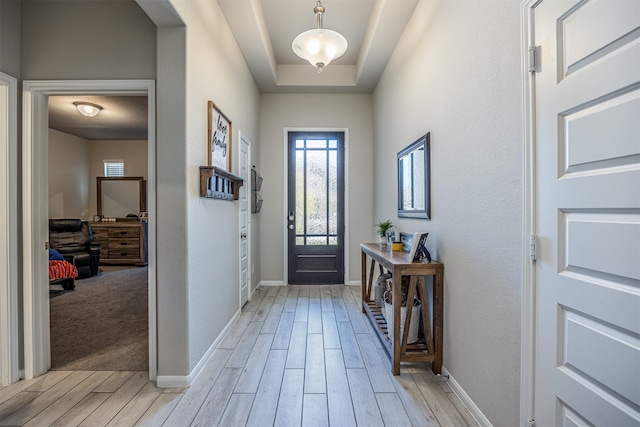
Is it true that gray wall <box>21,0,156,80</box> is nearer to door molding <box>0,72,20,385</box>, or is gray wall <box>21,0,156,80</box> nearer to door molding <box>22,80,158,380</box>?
door molding <box>22,80,158,380</box>

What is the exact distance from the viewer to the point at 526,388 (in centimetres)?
130

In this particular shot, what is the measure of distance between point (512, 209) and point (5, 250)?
296 centimetres

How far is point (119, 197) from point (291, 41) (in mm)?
5567

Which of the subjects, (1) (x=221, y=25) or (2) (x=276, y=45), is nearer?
(1) (x=221, y=25)

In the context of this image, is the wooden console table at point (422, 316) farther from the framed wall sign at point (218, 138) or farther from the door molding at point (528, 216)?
the framed wall sign at point (218, 138)

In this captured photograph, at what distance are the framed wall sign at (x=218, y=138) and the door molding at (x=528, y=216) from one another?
6.63ft

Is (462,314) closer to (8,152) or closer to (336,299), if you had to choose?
(336,299)

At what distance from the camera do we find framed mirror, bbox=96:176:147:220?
22.8 feet

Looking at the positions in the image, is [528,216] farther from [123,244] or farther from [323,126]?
[123,244]

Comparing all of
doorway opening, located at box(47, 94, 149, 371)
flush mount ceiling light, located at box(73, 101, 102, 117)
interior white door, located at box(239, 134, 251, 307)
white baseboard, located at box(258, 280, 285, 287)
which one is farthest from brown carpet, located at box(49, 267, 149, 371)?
flush mount ceiling light, located at box(73, 101, 102, 117)

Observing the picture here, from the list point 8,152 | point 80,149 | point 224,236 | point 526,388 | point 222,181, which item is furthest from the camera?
point 80,149

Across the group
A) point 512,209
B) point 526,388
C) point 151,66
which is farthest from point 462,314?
point 151,66

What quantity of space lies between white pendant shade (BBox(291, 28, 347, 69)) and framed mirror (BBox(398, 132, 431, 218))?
0.98 meters

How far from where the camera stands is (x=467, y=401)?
1776mm
